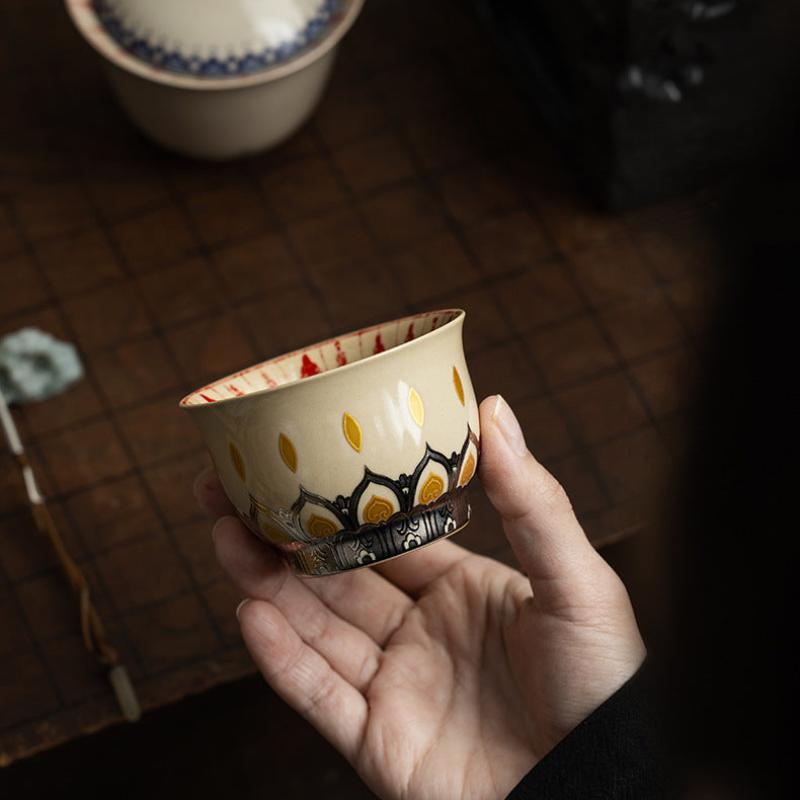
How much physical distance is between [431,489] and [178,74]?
19.2 inches

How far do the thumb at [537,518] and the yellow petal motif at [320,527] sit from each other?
0.10 metres

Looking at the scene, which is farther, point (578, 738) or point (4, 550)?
point (4, 550)

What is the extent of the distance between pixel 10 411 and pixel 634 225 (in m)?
0.56

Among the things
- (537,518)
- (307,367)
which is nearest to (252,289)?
(307,367)

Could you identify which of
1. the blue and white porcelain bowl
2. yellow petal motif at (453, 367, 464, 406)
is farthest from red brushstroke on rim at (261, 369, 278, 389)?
the blue and white porcelain bowl

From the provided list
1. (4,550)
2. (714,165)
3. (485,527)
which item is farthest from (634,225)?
(4,550)

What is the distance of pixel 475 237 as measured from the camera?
1002 mm

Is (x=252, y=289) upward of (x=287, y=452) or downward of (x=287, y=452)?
downward

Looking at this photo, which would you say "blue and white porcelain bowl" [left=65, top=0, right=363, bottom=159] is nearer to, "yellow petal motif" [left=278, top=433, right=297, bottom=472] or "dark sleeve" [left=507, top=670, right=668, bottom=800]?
"yellow petal motif" [left=278, top=433, right=297, bottom=472]

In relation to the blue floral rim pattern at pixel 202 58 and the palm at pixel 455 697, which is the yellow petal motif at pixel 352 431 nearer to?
the palm at pixel 455 697

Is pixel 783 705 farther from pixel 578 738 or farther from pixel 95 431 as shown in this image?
pixel 95 431

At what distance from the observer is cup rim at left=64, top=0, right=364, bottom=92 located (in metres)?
0.90

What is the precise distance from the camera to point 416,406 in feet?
1.83

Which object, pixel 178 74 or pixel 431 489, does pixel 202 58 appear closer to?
pixel 178 74
